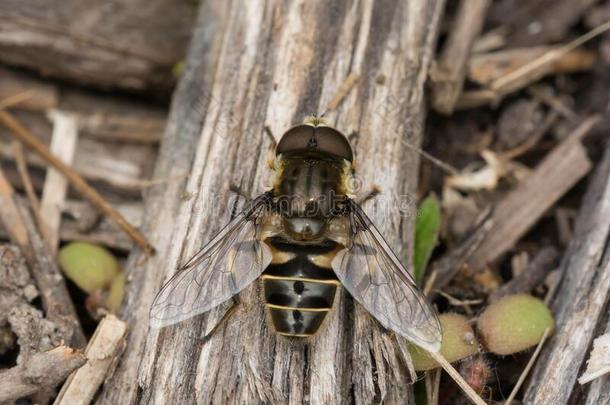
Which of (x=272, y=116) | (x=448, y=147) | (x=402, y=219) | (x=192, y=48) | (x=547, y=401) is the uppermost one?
(x=192, y=48)

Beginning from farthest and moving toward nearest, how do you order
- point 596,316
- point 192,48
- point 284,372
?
point 192,48 < point 596,316 < point 284,372

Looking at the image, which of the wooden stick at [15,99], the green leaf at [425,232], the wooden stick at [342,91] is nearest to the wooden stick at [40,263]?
the wooden stick at [15,99]

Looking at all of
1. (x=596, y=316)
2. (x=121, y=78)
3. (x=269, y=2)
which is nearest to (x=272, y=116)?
(x=269, y=2)

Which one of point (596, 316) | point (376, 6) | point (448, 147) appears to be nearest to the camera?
point (596, 316)

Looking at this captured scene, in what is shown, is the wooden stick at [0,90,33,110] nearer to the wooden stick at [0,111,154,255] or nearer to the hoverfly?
the wooden stick at [0,111,154,255]

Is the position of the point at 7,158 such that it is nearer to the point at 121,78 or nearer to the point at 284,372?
the point at 121,78

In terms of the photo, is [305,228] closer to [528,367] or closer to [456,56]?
[528,367]
